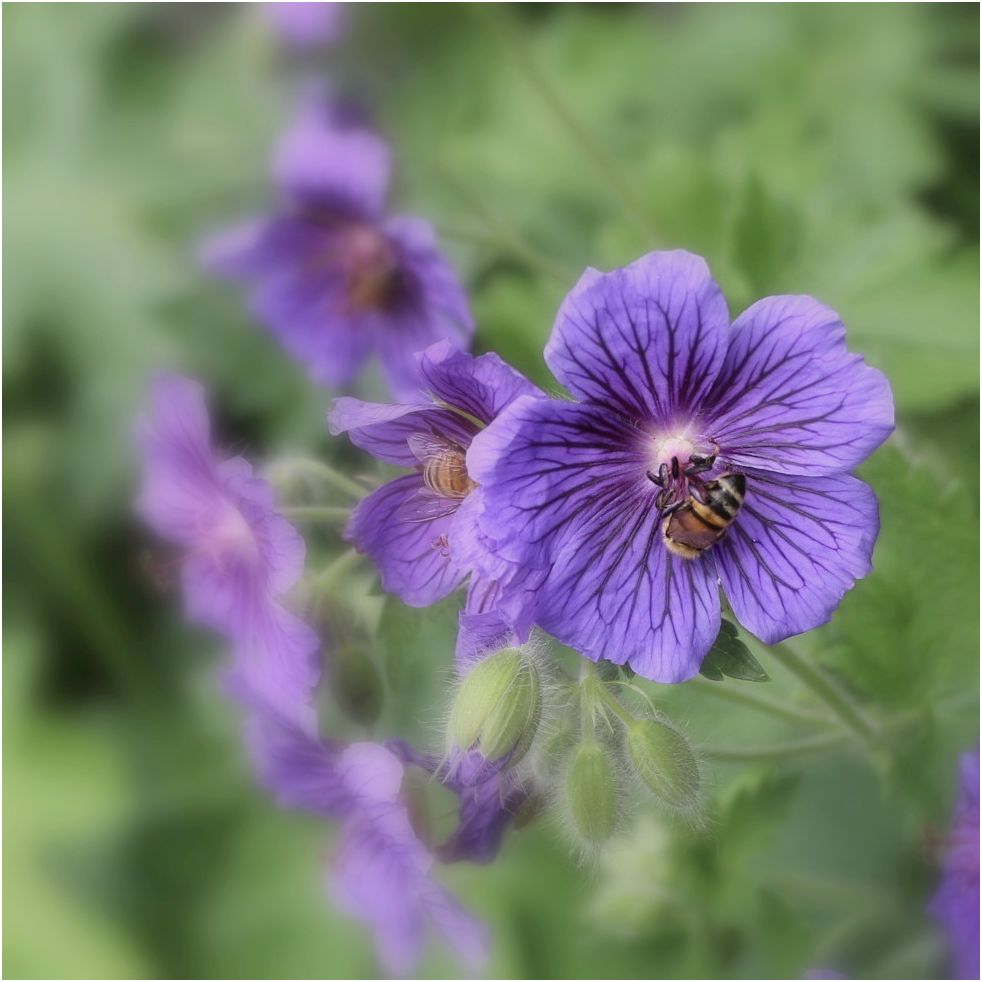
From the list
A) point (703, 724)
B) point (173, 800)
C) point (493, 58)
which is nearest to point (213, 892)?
point (173, 800)

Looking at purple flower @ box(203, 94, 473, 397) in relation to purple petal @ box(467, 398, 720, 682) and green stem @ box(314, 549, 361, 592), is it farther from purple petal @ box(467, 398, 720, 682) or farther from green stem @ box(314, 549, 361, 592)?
purple petal @ box(467, 398, 720, 682)

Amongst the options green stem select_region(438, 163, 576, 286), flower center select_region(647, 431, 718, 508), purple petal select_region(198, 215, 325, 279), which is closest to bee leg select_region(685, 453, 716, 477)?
flower center select_region(647, 431, 718, 508)

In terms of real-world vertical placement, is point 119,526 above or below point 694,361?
above

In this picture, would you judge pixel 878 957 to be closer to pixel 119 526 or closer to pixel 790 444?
pixel 790 444

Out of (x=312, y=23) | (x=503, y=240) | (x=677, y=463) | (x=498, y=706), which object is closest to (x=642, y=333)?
(x=677, y=463)

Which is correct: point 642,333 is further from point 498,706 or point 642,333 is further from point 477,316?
point 477,316

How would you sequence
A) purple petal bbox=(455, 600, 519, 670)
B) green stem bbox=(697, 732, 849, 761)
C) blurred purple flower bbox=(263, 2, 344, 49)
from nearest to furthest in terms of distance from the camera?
purple petal bbox=(455, 600, 519, 670), green stem bbox=(697, 732, 849, 761), blurred purple flower bbox=(263, 2, 344, 49)
